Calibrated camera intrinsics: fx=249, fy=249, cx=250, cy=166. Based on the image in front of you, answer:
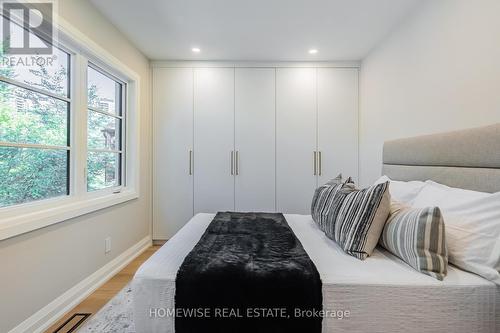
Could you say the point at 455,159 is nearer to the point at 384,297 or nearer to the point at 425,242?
the point at 425,242

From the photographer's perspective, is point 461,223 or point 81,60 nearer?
point 461,223

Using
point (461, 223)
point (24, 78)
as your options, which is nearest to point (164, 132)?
point (24, 78)

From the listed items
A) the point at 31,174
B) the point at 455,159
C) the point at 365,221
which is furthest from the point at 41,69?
the point at 455,159

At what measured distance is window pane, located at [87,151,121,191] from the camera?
7.83 ft

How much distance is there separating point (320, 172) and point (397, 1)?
1.95 m

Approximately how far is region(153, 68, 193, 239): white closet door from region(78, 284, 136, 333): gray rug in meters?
1.43

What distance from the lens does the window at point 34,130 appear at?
156cm

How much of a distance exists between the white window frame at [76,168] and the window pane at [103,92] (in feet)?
0.31

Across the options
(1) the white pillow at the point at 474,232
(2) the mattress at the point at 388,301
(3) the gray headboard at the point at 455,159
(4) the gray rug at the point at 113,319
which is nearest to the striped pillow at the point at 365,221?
(2) the mattress at the point at 388,301

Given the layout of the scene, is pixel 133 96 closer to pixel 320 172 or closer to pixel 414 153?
pixel 320 172

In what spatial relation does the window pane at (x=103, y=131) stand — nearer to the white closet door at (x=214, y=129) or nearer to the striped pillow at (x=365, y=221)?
the white closet door at (x=214, y=129)

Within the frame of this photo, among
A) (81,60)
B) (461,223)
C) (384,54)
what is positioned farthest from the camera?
(384,54)

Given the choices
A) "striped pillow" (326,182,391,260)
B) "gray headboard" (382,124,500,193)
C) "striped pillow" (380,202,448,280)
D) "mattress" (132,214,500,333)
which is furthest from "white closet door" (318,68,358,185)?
"mattress" (132,214,500,333)

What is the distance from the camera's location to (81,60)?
215cm
